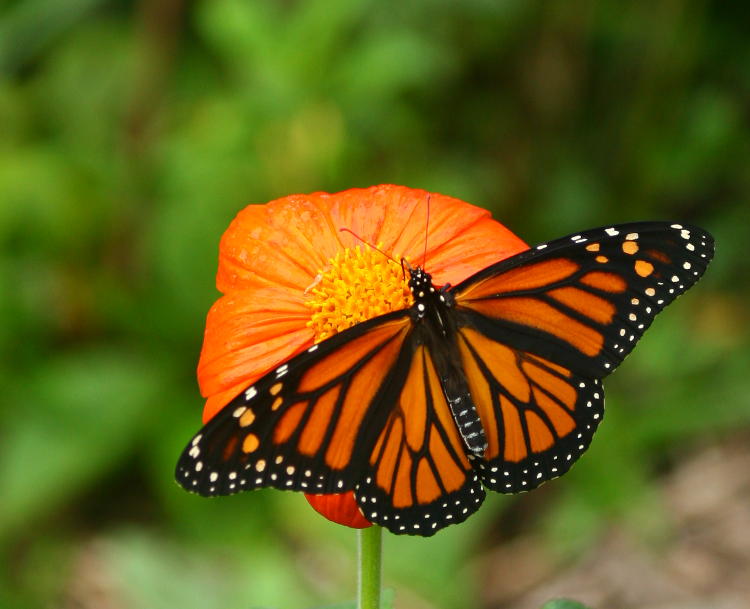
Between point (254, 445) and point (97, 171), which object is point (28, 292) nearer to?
point (97, 171)

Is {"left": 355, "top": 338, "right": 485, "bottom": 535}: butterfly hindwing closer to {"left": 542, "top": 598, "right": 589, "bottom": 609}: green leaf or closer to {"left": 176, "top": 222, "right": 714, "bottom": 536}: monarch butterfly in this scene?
{"left": 176, "top": 222, "right": 714, "bottom": 536}: monarch butterfly

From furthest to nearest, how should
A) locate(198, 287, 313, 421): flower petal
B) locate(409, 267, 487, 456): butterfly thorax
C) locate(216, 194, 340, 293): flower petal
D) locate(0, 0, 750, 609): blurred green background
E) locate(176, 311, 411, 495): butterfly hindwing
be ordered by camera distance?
locate(0, 0, 750, 609): blurred green background → locate(216, 194, 340, 293): flower petal → locate(198, 287, 313, 421): flower petal → locate(409, 267, 487, 456): butterfly thorax → locate(176, 311, 411, 495): butterfly hindwing

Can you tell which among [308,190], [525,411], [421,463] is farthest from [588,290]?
[308,190]

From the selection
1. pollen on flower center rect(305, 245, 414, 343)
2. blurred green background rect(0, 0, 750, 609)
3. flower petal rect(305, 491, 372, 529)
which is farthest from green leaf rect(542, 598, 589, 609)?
blurred green background rect(0, 0, 750, 609)

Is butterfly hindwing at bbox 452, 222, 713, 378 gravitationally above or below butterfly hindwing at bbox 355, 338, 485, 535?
above

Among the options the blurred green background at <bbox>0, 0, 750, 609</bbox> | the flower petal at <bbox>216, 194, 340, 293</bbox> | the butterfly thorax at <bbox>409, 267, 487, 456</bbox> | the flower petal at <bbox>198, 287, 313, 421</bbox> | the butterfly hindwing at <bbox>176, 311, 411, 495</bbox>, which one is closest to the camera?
the butterfly hindwing at <bbox>176, 311, 411, 495</bbox>

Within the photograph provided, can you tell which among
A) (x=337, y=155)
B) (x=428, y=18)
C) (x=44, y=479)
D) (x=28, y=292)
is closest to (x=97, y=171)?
(x=28, y=292)

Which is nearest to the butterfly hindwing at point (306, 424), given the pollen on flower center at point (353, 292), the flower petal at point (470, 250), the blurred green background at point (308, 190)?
the pollen on flower center at point (353, 292)

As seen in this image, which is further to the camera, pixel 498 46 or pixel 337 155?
pixel 498 46
